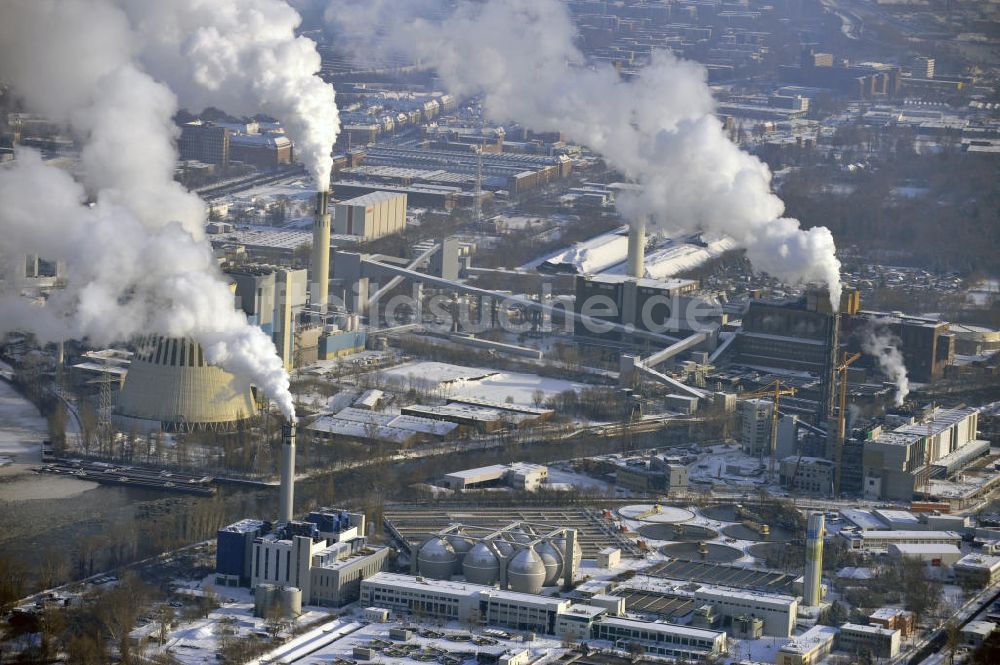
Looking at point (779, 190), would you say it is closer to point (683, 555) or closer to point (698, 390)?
point (698, 390)

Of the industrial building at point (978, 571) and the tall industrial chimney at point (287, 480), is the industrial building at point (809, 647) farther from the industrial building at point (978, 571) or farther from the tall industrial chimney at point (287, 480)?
the tall industrial chimney at point (287, 480)

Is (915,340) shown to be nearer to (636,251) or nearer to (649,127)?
(636,251)

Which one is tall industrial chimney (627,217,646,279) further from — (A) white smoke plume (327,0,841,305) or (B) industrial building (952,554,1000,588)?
(B) industrial building (952,554,1000,588)

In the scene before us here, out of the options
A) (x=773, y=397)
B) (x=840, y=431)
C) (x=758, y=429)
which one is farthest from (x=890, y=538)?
(x=773, y=397)

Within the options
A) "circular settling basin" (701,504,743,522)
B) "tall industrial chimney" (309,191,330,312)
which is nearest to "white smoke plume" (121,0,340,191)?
"tall industrial chimney" (309,191,330,312)

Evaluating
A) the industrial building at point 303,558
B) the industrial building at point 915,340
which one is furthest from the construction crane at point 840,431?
the industrial building at point 303,558

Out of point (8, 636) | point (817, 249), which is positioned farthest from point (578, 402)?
point (8, 636)
